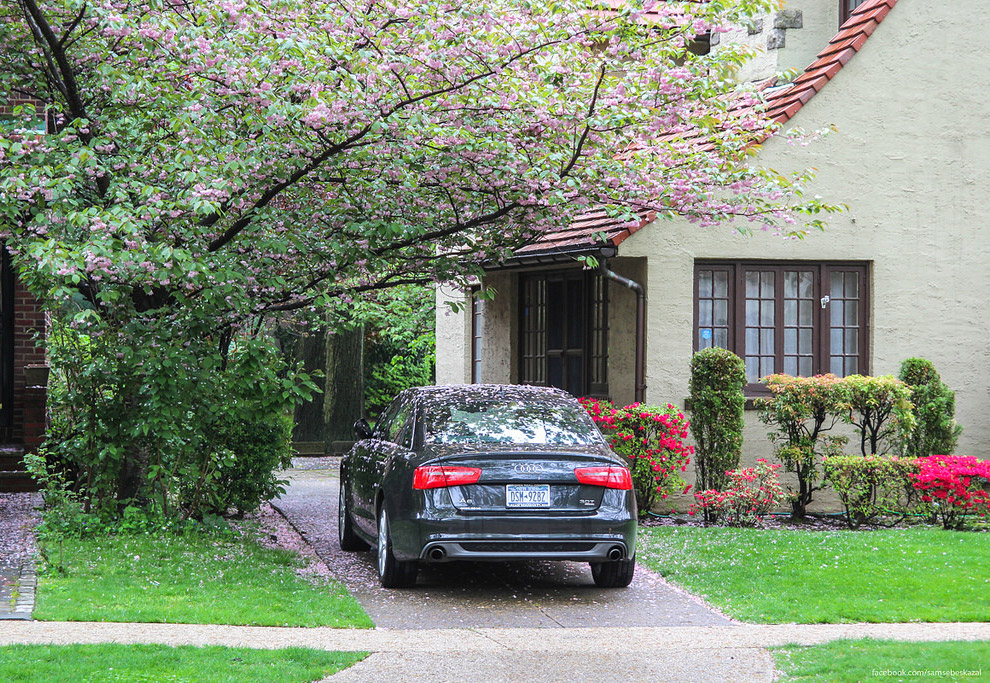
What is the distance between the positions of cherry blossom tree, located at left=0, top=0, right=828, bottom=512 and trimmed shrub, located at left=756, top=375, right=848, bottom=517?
6.93 feet

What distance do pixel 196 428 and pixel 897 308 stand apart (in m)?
8.48

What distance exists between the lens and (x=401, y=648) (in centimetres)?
739

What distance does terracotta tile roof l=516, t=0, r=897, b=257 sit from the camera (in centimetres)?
1398

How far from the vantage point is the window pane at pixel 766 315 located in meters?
14.5

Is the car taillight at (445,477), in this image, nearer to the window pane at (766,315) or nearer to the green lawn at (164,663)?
the green lawn at (164,663)

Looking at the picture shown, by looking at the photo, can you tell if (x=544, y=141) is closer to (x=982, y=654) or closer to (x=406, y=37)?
(x=406, y=37)

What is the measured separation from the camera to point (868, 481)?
1300 centimetres

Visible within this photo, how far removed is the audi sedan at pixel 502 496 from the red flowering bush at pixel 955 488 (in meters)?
4.59

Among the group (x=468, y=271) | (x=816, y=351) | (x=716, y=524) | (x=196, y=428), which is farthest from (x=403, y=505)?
(x=816, y=351)

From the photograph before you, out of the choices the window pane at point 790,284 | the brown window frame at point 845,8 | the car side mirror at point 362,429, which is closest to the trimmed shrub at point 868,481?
the window pane at point 790,284

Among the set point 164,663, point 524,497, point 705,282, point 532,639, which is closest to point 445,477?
point 524,497

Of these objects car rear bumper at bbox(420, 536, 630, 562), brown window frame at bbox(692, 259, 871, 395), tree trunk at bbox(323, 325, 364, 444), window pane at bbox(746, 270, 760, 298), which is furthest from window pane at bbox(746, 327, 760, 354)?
tree trunk at bbox(323, 325, 364, 444)

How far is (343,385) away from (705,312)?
1384 cm

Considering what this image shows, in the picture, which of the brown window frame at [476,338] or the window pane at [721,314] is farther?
the brown window frame at [476,338]
